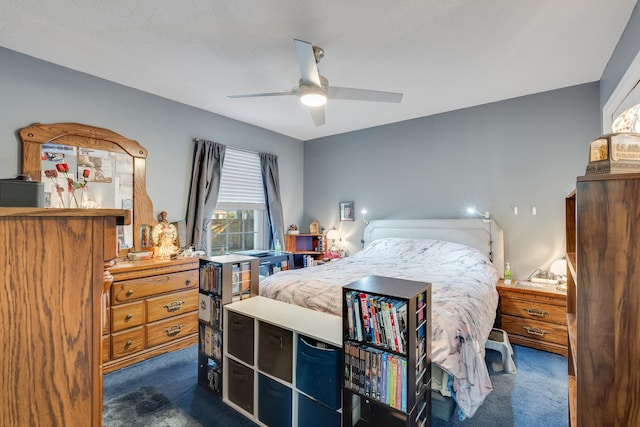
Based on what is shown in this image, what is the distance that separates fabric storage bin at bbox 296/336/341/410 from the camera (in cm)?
155

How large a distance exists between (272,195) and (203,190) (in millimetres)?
1214

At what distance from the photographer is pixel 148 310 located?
2.79 meters

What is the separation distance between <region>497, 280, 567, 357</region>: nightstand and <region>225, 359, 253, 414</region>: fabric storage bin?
8.54 feet

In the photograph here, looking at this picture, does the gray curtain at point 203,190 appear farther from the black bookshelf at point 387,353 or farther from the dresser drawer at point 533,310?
the dresser drawer at point 533,310

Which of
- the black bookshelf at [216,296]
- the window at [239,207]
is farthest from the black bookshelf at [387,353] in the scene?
the window at [239,207]

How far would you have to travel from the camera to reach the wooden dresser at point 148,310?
256cm

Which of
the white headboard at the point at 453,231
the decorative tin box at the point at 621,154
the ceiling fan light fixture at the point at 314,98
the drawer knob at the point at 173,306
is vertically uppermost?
the ceiling fan light fixture at the point at 314,98

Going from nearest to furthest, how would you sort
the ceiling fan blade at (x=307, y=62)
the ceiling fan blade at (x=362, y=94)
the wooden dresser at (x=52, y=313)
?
the wooden dresser at (x=52, y=313)
the ceiling fan blade at (x=307, y=62)
the ceiling fan blade at (x=362, y=94)

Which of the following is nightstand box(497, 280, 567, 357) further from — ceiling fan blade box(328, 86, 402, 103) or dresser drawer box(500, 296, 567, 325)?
ceiling fan blade box(328, 86, 402, 103)

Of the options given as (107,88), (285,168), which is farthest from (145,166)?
(285,168)

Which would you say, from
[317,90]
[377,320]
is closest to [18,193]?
[377,320]

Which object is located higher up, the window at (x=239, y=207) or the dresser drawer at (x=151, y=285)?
the window at (x=239, y=207)

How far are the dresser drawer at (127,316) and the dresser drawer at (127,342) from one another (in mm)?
49

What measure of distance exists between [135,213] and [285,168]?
244cm
